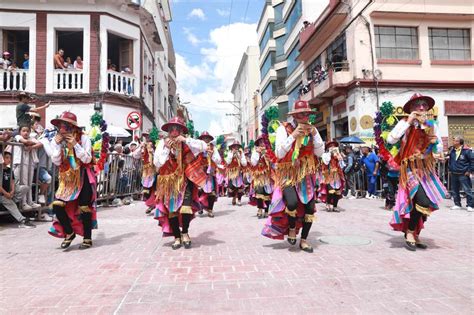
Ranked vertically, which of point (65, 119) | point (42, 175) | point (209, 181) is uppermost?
point (65, 119)

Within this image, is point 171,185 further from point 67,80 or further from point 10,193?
point 67,80

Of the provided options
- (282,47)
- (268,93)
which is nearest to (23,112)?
(282,47)

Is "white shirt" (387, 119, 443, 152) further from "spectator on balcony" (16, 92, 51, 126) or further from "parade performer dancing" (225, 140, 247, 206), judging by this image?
"spectator on balcony" (16, 92, 51, 126)

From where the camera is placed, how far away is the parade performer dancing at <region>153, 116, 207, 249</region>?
5207mm

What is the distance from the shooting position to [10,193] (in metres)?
6.92

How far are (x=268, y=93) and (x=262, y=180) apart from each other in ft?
104

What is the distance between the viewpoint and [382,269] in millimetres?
4020

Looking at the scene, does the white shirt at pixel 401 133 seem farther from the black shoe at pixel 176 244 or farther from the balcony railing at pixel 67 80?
the balcony railing at pixel 67 80

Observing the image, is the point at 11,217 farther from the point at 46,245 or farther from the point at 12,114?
the point at 12,114

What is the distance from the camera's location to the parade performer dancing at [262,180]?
852 centimetres

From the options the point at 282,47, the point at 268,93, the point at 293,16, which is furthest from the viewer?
the point at 268,93

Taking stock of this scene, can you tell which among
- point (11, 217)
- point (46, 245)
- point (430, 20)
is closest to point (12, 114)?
point (11, 217)

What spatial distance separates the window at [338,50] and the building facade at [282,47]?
467 cm

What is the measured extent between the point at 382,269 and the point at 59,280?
11.3ft
